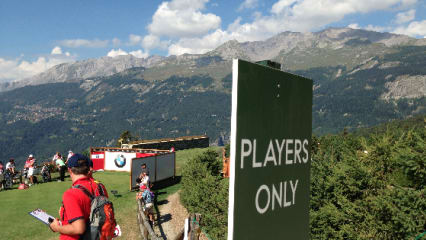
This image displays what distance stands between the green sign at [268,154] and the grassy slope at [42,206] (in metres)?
10.2

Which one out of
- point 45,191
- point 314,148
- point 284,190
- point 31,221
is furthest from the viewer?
point 314,148

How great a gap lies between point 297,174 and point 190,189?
500 inches

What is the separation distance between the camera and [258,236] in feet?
5.91

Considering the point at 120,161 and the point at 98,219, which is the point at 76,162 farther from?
the point at 120,161

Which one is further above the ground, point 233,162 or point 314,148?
point 233,162

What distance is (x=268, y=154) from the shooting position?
6.18 ft

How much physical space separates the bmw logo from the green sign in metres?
22.1

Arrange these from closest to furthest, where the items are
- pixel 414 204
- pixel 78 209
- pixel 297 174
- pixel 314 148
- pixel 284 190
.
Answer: pixel 284 190, pixel 297 174, pixel 78 209, pixel 414 204, pixel 314 148

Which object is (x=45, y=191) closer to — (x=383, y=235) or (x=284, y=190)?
(x=383, y=235)

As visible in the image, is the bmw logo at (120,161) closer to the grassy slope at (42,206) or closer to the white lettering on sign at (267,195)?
the grassy slope at (42,206)

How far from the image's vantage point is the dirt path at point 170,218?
12380 millimetres

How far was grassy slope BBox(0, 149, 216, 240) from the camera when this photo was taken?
10922mm

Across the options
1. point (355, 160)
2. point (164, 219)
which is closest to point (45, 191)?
point (164, 219)

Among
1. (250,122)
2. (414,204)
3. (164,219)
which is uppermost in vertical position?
(250,122)
